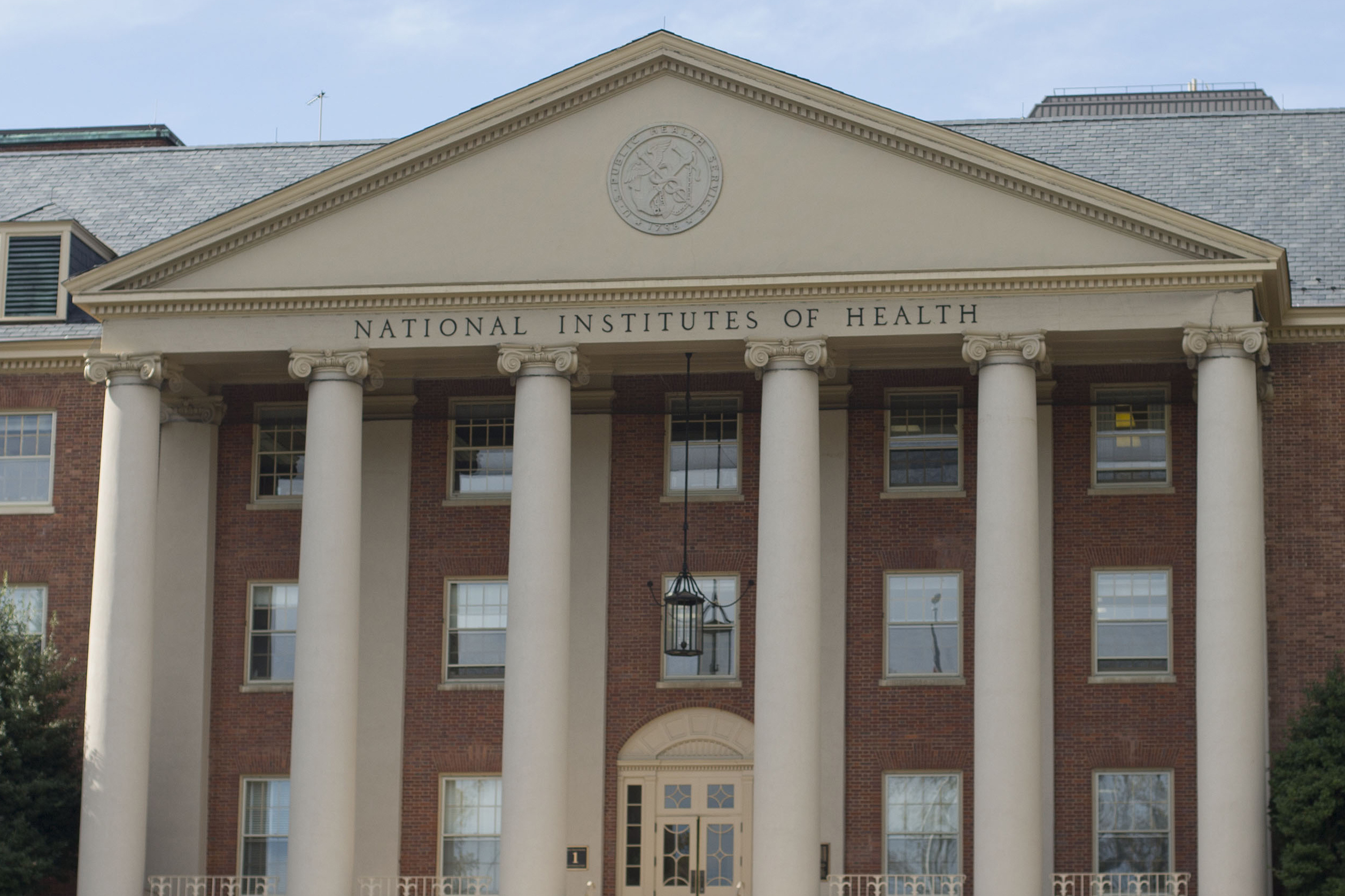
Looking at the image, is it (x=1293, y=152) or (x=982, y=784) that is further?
(x=1293, y=152)

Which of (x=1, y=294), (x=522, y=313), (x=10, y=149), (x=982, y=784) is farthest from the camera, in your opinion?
(x=10, y=149)

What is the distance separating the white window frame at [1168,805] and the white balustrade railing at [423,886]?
10.7 meters

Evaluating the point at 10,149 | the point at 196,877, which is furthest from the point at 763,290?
the point at 10,149

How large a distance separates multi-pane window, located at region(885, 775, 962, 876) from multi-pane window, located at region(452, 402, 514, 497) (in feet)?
30.6

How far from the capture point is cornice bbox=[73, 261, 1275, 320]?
32.8m

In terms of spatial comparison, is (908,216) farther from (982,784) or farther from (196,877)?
(196,877)

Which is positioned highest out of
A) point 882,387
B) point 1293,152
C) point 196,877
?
point 1293,152

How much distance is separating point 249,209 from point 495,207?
4.20m

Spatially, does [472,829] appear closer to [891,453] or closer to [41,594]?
[41,594]

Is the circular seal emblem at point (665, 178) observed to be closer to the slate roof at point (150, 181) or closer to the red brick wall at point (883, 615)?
the red brick wall at point (883, 615)

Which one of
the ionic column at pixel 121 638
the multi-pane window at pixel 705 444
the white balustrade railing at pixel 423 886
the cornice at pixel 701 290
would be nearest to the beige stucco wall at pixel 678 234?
the cornice at pixel 701 290

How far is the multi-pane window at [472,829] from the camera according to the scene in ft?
120

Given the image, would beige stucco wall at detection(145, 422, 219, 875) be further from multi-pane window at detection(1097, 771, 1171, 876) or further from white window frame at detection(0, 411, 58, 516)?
multi-pane window at detection(1097, 771, 1171, 876)

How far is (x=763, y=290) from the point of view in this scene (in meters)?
33.8
